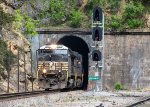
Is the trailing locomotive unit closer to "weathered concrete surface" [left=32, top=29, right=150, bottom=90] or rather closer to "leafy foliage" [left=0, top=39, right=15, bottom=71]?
"leafy foliage" [left=0, top=39, right=15, bottom=71]

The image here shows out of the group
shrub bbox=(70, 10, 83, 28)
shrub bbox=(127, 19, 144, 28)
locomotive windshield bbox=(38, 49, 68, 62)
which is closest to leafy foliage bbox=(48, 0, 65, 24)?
shrub bbox=(70, 10, 83, 28)

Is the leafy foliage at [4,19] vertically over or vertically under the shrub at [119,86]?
over

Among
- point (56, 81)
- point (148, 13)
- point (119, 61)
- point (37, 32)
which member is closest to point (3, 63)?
point (56, 81)

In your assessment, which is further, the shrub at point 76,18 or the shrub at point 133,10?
the shrub at point 133,10

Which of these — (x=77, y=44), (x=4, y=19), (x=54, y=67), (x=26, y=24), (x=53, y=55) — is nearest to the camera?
(x=54, y=67)

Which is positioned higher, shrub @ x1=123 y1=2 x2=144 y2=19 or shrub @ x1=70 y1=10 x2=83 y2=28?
shrub @ x1=123 y1=2 x2=144 y2=19

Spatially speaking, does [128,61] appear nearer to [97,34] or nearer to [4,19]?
[97,34]

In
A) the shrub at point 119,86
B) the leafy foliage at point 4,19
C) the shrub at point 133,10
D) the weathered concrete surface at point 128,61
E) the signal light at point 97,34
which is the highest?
the shrub at point 133,10

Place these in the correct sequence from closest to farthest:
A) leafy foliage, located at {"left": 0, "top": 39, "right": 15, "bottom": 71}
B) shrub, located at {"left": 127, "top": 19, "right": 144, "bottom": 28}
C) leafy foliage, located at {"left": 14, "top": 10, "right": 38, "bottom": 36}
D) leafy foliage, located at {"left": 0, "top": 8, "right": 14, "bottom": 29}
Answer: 1. leafy foliage, located at {"left": 0, "top": 39, "right": 15, "bottom": 71}
2. leafy foliage, located at {"left": 0, "top": 8, "right": 14, "bottom": 29}
3. leafy foliage, located at {"left": 14, "top": 10, "right": 38, "bottom": 36}
4. shrub, located at {"left": 127, "top": 19, "right": 144, "bottom": 28}

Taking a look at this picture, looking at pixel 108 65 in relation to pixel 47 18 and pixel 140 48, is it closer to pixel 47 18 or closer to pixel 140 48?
pixel 140 48

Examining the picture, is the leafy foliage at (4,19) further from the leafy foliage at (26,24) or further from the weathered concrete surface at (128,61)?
the weathered concrete surface at (128,61)

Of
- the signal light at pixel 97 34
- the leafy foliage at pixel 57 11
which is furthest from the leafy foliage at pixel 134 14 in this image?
the signal light at pixel 97 34

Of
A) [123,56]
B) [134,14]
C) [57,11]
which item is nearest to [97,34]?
[123,56]

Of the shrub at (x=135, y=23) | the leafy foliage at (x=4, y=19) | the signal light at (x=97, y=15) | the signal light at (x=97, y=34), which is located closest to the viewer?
the leafy foliage at (x=4, y=19)
